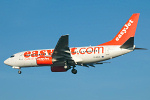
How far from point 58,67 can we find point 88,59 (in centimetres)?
636

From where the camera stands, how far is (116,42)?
50.8m

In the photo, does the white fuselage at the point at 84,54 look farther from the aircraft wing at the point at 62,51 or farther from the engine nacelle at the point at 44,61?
the engine nacelle at the point at 44,61

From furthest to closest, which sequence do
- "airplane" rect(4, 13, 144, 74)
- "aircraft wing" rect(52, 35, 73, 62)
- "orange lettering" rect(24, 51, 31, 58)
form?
1. "orange lettering" rect(24, 51, 31, 58)
2. "airplane" rect(4, 13, 144, 74)
3. "aircraft wing" rect(52, 35, 73, 62)

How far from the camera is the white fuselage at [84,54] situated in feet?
157

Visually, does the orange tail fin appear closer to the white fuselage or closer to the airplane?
the airplane

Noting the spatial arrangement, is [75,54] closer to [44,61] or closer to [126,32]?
[44,61]

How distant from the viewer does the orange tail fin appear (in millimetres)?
50938

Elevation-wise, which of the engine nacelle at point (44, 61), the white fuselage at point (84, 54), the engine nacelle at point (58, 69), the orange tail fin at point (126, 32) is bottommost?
the engine nacelle at point (58, 69)

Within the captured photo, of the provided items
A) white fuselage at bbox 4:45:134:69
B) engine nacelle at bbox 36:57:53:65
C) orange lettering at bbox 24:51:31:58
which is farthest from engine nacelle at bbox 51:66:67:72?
orange lettering at bbox 24:51:31:58

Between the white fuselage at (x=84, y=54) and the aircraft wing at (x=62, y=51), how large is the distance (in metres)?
1.67

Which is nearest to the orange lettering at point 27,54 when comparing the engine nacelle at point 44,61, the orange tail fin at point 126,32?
the engine nacelle at point 44,61

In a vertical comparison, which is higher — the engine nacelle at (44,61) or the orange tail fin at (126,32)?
the orange tail fin at (126,32)

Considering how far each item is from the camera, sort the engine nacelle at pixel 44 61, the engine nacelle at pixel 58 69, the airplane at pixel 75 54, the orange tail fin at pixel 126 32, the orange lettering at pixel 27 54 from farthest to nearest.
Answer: the orange lettering at pixel 27 54 → the engine nacelle at pixel 58 69 → the orange tail fin at pixel 126 32 → the engine nacelle at pixel 44 61 → the airplane at pixel 75 54

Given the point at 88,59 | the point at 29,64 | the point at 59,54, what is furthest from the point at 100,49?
the point at 29,64
